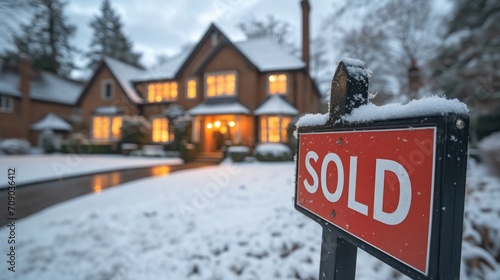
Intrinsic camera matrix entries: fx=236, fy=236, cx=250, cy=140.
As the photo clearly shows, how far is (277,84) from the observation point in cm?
1662

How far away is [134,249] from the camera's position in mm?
3914

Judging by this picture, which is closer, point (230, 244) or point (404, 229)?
point (404, 229)

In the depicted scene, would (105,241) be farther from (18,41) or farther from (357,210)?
(357,210)

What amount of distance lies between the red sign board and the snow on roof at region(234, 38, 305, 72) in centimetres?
1536

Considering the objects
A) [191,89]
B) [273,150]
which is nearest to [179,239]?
[273,150]

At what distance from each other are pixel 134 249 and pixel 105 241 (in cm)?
65

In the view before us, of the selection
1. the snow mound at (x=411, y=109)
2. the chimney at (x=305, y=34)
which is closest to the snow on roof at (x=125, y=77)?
the chimney at (x=305, y=34)

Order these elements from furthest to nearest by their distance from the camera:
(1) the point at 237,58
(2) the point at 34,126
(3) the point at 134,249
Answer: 1. (2) the point at 34,126
2. (1) the point at 237,58
3. (3) the point at 134,249

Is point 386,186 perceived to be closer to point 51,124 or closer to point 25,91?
point 51,124

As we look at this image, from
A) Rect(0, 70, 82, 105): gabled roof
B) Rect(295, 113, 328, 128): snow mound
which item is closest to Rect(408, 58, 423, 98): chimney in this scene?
Rect(295, 113, 328, 128): snow mound

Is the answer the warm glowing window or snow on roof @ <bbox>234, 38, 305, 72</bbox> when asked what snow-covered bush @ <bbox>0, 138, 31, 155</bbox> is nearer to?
the warm glowing window

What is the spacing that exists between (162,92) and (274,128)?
1036 cm

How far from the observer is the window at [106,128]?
20.5 m

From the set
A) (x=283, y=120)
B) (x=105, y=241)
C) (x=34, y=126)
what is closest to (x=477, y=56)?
(x=105, y=241)
